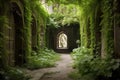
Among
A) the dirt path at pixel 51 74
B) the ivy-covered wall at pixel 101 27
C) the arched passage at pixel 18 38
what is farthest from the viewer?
the arched passage at pixel 18 38

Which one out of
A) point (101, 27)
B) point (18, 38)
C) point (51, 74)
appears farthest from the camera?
point (18, 38)

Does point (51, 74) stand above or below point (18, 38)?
below

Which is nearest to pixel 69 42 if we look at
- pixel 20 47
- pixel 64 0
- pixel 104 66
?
pixel 64 0

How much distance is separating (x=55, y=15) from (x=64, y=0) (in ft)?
32.6

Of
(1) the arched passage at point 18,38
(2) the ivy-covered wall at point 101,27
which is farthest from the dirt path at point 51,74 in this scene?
(2) the ivy-covered wall at point 101,27

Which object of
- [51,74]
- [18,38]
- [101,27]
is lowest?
[51,74]

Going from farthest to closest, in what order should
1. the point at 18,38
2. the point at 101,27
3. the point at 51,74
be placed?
the point at 18,38
the point at 101,27
the point at 51,74

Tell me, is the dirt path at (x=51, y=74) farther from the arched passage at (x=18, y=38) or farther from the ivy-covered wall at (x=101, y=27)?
the ivy-covered wall at (x=101, y=27)

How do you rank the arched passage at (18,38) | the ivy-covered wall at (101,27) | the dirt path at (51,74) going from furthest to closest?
the arched passage at (18,38) < the dirt path at (51,74) < the ivy-covered wall at (101,27)

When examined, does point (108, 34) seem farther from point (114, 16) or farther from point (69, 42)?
point (69, 42)

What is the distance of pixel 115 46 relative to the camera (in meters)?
7.70

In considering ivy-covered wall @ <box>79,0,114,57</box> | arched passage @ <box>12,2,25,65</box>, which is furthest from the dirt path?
ivy-covered wall @ <box>79,0,114,57</box>

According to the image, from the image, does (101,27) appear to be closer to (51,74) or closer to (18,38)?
(51,74)

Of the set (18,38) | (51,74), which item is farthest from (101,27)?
(18,38)
